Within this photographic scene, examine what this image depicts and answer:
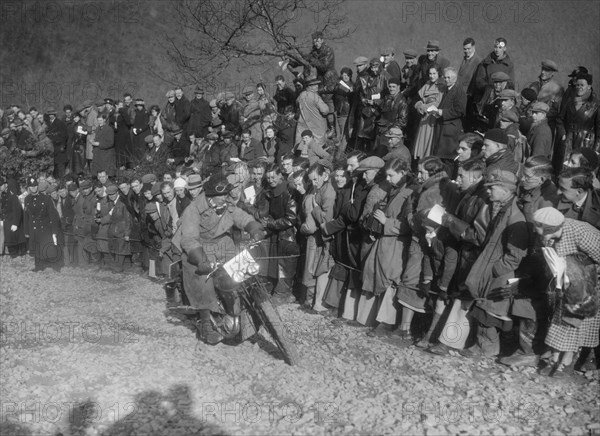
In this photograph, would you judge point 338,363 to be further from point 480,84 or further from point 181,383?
point 480,84

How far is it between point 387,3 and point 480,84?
900 centimetres

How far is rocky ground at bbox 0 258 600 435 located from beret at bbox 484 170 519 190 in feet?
6.19

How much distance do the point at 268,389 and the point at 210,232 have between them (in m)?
2.01

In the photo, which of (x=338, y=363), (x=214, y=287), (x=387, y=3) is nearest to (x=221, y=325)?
(x=214, y=287)

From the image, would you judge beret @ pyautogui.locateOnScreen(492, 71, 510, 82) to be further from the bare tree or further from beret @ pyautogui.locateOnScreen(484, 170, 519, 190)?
the bare tree

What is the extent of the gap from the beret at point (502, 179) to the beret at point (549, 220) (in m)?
0.60

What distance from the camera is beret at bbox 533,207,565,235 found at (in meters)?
6.02

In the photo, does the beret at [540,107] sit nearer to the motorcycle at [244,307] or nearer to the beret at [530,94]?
the beret at [530,94]

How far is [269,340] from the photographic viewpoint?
7.94 m

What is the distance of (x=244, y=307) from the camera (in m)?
7.57

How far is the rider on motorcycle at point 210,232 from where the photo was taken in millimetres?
7430

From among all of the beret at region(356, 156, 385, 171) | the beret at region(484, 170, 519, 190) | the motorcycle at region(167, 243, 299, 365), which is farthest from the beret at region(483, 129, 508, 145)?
the motorcycle at region(167, 243, 299, 365)

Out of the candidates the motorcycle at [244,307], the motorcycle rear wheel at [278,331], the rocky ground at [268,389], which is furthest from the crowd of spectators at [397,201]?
the motorcycle rear wheel at [278,331]

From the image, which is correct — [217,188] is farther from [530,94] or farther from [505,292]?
[530,94]
